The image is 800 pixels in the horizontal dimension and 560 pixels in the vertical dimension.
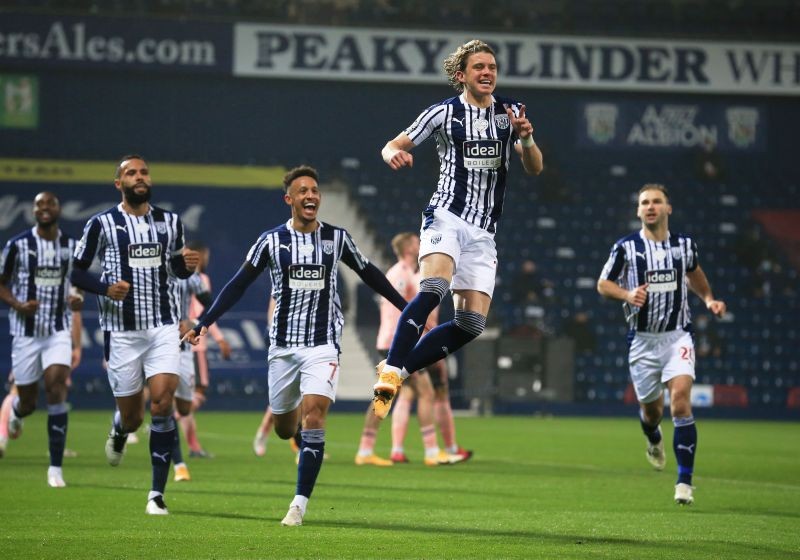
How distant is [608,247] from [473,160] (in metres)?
22.0

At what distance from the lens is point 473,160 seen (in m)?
8.55

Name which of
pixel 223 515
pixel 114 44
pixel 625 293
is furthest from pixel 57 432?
pixel 114 44

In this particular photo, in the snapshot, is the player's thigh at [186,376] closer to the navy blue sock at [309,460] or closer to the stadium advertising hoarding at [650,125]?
the navy blue sock at [309,460]

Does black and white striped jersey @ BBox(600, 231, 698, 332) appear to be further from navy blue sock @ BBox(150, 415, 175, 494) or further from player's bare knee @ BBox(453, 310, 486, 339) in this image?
navy blue sock @ BBox(150, 415, 175, 494)

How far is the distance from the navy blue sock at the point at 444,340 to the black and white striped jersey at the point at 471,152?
1.99 ft

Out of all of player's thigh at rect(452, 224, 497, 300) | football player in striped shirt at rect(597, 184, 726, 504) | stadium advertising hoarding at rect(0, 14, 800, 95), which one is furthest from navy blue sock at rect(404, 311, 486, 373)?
stadium advertising hoarding at rect(0, 14, 800, 95)

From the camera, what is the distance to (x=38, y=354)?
12.5m

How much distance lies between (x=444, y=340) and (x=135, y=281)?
2697 mm

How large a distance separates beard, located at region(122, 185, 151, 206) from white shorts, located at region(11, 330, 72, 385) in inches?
114

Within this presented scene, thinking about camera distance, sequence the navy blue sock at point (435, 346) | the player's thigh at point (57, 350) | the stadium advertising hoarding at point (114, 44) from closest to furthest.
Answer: the navy blue sock at point (435, 346) → the player's thigh at point (57, 350) → the stadium advertising hoarding at point (114, 44)

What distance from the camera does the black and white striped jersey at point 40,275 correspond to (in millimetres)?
12445

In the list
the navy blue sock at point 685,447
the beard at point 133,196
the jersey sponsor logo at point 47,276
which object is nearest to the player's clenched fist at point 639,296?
the navy blue sock at point 685,447

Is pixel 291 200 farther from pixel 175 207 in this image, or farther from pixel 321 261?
pixel 175 207

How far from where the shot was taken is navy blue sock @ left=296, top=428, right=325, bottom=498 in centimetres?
902
